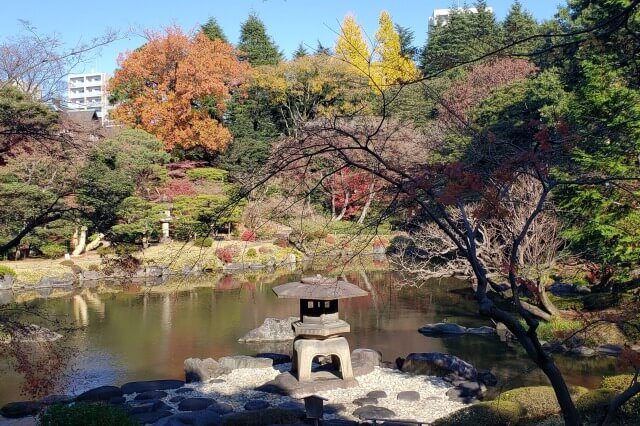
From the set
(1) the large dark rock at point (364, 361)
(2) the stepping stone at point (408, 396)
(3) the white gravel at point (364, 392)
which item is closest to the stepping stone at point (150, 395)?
(3) the white gravel at point (364, 392)

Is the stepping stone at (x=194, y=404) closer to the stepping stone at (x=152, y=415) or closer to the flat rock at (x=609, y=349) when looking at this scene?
the stepping stone at (x=152, y=415)

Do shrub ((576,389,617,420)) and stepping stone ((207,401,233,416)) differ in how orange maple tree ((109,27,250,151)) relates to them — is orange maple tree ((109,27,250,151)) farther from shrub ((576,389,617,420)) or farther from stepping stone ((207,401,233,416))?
shrub ((576,389,617,420))

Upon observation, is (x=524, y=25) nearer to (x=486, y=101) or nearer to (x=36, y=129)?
(x=486, y=101)

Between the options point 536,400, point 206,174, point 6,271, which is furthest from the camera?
point 206,174

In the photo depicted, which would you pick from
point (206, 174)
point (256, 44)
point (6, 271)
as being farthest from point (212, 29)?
point (6, 271)

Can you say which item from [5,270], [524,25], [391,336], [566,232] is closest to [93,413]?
[391,336]

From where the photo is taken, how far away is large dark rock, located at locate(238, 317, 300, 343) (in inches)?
427

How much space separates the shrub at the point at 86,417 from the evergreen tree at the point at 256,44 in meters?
25.0

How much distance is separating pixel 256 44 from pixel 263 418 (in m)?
24.9

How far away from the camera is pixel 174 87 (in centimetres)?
2225

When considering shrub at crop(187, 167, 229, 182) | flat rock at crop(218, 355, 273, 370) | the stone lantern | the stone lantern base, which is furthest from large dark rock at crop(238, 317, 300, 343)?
shrub at crop(187, 167, 229, 182)

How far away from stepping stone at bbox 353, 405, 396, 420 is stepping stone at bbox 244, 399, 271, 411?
3.57ft

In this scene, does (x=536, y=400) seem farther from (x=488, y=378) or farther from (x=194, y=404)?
(x=194, y=404)

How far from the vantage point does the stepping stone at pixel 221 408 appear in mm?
7008
